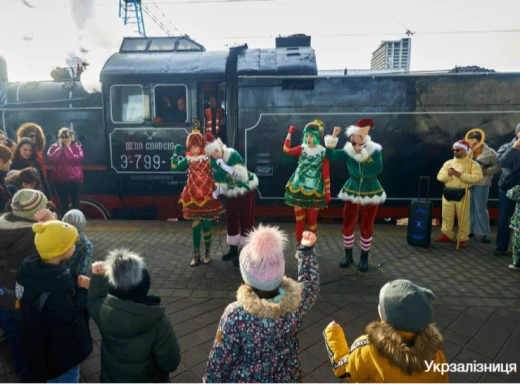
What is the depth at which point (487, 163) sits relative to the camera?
6.25 metres

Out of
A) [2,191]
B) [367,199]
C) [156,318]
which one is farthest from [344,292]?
[2,191]

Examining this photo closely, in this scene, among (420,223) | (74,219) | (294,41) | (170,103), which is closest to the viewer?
(74,219)

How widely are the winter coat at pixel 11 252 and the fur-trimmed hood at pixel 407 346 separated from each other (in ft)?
8.34

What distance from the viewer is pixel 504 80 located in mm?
6660

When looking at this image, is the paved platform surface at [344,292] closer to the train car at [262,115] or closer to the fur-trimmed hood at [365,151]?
the train car at [262,115]

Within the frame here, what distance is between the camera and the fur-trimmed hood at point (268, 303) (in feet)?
6.01

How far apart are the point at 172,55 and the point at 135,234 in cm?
359

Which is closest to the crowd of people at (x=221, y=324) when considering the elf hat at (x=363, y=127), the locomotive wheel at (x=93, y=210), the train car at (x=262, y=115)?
the elf hat at (x=363, y=127)

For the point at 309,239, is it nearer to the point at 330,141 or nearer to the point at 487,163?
the point at 330,141

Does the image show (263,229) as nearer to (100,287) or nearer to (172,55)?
(100,287)

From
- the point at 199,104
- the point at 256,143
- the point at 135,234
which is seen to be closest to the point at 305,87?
the point at 256,143

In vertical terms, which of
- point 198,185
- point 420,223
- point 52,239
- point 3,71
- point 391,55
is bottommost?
point 420,223

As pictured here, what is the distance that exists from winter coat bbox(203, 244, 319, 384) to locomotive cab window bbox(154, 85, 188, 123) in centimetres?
554

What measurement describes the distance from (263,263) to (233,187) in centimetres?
330
